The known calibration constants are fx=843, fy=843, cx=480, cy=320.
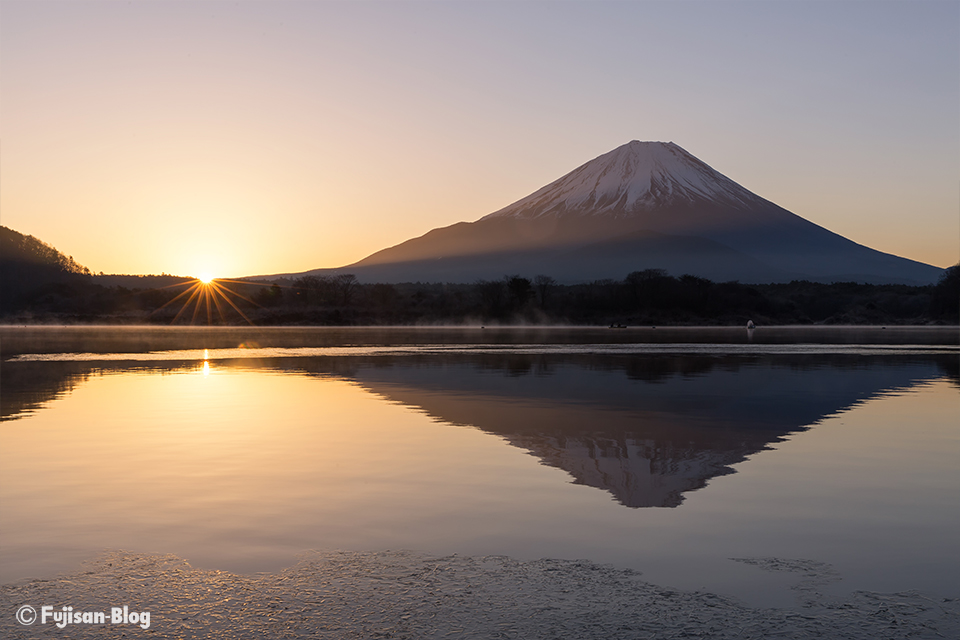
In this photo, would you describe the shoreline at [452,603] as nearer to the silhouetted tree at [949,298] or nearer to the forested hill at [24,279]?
the silhouetted tree at [949,298]

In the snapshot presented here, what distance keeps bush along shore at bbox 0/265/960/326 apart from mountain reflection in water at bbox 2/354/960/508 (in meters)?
90.1

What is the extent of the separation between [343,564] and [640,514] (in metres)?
4.08

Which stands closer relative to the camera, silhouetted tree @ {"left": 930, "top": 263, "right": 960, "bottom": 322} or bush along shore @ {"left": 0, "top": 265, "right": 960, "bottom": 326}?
silhouetted tree @ {"left": 930, "top": 263, "right": 960, "bottom": 322}

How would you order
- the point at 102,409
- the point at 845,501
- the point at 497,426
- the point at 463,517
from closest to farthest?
the point at 463,517
the point at 845,501
the point at 497,426
the point at 102,409

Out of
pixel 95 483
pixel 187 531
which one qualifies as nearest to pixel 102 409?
pixel 95 483

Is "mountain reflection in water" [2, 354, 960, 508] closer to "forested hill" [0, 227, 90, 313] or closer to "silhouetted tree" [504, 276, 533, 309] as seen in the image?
"silhouetted tree" [504, 276, 533, 309]

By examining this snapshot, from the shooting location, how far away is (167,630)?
6938 millimetres

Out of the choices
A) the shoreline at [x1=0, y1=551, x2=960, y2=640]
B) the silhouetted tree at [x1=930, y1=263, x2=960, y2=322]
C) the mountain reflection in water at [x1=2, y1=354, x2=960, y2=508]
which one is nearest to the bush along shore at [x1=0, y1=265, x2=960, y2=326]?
the silhouetted tree at [x1=930, y1=263, x2=960, y2=322]

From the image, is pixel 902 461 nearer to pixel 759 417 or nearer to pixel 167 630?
pixel 759 417

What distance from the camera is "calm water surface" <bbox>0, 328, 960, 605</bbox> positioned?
9203 mm

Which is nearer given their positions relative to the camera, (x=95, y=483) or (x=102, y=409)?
(x=95, y=483)

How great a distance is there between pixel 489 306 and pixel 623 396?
113777mm

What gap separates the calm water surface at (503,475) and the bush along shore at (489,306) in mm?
106573

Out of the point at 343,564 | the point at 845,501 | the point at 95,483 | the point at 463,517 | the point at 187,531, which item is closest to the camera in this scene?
the point at 343,564
